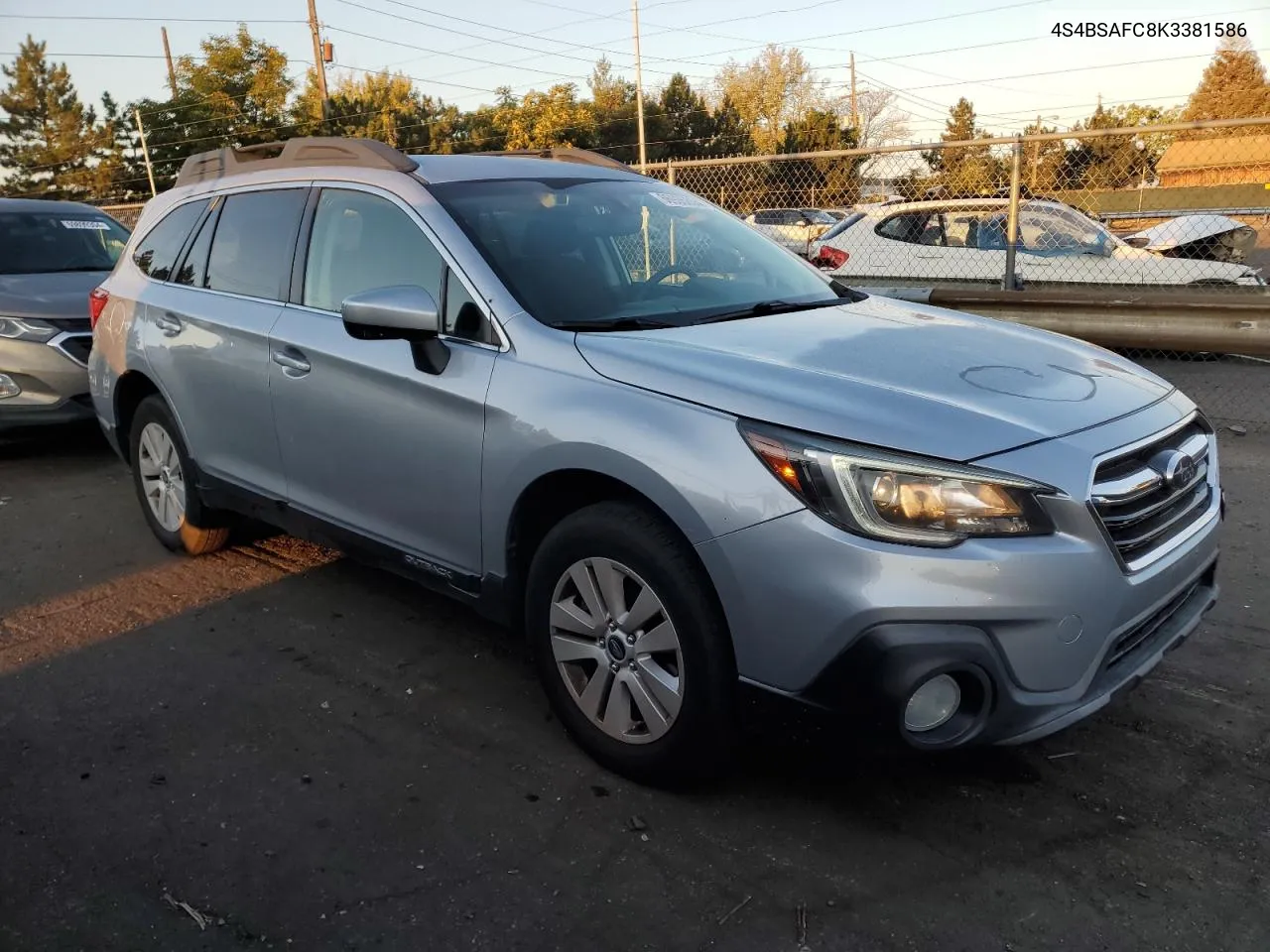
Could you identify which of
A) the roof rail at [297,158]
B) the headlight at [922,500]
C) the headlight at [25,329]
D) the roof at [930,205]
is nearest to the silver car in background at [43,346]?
the headlight at [25,329]

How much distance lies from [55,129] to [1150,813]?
79027mm

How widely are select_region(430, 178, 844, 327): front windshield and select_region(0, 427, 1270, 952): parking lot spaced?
1371 millimetres

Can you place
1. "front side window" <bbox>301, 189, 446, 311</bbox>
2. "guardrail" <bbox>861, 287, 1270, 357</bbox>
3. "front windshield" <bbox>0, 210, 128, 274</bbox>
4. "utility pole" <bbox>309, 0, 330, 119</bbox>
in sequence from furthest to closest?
"utility pole" <bbox>309, 0, 330, 119</bbox>
"front windshield" <bbox>0, 210, 128, 274</bbox>
"guardrail" <bbox>861, 287, 1270, 357</bbox>
"front side window" <bbox>301, 189, 446, 311</bbox>

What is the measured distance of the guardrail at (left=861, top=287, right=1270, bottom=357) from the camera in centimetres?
628

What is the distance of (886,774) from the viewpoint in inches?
116

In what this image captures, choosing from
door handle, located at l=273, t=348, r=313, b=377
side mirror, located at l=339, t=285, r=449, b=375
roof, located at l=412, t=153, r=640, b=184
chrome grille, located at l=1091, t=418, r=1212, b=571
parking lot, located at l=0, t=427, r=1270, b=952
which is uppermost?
roof, located at l=412, t=153, r=640, b=184

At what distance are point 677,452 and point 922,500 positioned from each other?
0.61 meters

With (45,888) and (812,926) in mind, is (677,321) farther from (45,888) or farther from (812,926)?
(45,888)

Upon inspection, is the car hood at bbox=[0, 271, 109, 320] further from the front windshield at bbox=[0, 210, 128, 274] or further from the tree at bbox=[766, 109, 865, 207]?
the tree at bbox=[766, 109, 865, 207]

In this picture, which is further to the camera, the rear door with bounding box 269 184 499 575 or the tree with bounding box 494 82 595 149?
the tree with bounding box 494 82 595 149

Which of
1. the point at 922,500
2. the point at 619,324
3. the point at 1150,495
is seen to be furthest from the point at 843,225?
the point at 922,500

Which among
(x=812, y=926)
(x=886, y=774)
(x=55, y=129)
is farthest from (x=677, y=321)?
(x=55, y=129)

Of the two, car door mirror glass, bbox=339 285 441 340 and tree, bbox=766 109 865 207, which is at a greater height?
tree, bbox=766 109 865 207

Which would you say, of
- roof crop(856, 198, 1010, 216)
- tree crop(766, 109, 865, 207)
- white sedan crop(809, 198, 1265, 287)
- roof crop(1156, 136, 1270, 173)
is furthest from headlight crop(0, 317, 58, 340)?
roof crop(1156, 136, 1270, 173)
